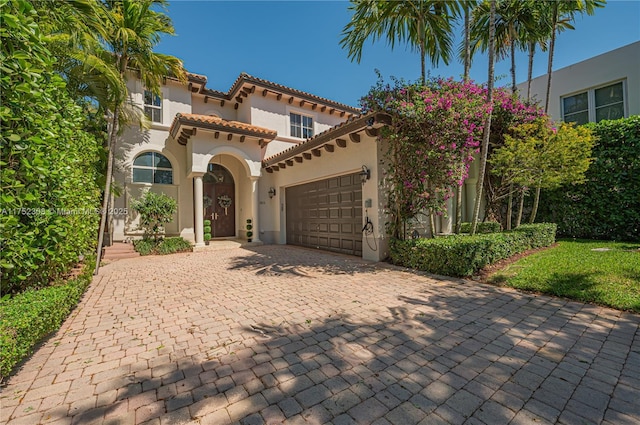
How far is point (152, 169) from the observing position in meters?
12.9

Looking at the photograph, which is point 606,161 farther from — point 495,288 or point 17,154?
point 17,154

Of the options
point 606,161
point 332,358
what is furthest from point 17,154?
point 606,161

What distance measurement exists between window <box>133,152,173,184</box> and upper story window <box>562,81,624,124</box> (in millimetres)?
19957

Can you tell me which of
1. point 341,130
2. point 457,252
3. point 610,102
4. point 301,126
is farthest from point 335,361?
point 610,102

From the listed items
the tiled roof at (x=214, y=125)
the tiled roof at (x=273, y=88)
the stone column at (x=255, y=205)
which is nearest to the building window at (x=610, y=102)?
the tiled roof at (x=273, y=88)

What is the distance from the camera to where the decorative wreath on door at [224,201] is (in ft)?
48.9

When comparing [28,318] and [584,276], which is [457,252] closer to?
[584,276]

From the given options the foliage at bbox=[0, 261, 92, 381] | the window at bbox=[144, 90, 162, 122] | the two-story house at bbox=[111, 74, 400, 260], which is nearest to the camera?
the foliage at bbox=[0, 261, 92, 381]

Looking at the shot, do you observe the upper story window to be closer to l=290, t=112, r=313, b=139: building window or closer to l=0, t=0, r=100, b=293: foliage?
l=290, t=112, r=313, b=139: building window

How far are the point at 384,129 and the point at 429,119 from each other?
4.08ft

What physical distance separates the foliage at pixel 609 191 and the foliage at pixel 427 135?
6381 millimetres

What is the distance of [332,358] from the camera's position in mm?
2953

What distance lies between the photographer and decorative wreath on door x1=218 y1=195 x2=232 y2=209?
48.9ft

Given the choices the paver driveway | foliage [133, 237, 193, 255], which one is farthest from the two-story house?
the paver driveway
